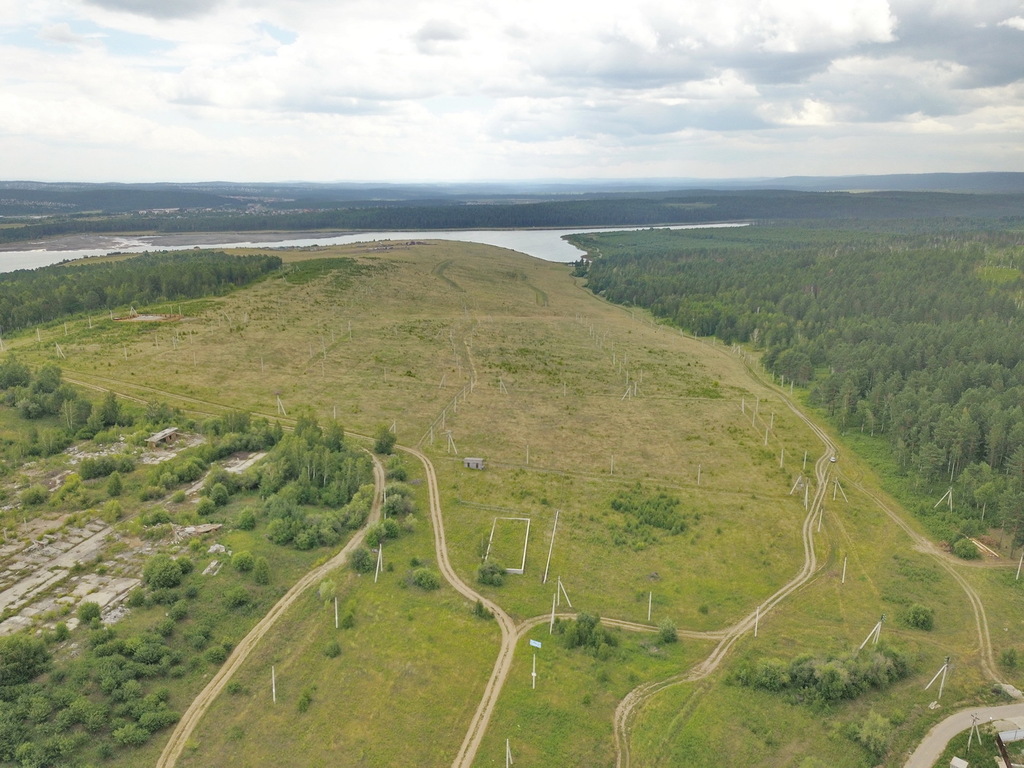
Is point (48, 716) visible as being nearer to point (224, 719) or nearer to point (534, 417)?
point (224, 719)

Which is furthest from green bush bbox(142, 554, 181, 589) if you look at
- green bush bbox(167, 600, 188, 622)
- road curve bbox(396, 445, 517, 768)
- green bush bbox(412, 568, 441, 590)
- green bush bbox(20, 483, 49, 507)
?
road curve bbox(396, 445, 517, 768)

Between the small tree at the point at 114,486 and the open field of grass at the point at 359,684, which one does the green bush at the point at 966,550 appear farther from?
the small tree at the point at 114,486

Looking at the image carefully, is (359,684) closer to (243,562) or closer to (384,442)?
(243,562)

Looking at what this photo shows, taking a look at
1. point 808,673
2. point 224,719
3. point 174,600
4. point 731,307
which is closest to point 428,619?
point 224,719

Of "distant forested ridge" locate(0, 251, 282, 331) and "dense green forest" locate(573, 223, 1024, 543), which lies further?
"distant forested ridge" locate(0, 251, 282, 331)

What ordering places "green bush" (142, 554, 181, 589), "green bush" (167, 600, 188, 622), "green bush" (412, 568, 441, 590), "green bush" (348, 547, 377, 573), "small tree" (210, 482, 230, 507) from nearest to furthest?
"green bush" (167, 600, 188, 622), "green bush" (142, 554, 181, 589), "green bush" (412, 568, 441, 590), "green bush" (348, 547, 377, 573), "small tree" (210, 482, 230, 507)

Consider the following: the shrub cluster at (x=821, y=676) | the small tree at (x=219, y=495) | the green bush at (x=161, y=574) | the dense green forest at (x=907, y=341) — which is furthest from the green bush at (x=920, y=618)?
the small tree at (x=219, y=495)

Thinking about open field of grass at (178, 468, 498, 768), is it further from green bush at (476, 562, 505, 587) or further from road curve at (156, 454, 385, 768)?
green bush at (476, 562, 505, 587)
